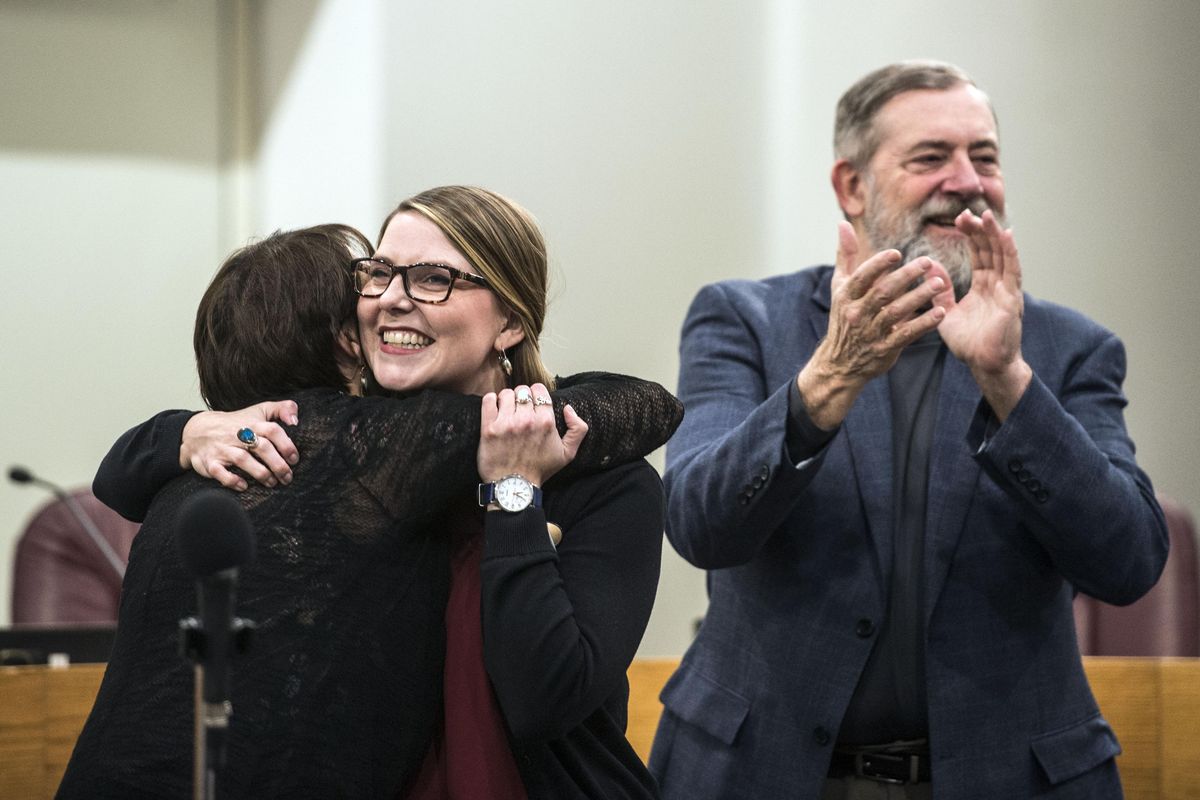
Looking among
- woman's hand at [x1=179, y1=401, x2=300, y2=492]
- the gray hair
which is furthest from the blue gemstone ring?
the gray hair

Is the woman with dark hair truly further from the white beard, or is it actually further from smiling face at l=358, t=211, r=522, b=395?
the white beard

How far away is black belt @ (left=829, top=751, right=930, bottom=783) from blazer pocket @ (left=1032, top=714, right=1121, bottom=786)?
16 cm

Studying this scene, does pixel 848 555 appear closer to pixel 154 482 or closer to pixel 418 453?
pixel 418 453

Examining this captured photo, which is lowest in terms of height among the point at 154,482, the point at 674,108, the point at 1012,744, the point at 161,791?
the point at 1012,744

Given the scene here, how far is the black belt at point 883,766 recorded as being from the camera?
6.53ft

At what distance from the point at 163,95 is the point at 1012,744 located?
3845mm

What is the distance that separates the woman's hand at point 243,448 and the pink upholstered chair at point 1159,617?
2.55 meters

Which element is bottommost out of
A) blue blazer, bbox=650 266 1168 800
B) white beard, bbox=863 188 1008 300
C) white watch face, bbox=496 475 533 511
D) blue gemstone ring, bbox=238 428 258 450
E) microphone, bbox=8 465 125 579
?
microphone, bbox=8 465 125 579

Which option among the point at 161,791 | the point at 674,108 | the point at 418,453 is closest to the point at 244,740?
the point at 161,791

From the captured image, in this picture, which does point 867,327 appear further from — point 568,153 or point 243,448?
point 568,153

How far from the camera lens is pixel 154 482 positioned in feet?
5.29

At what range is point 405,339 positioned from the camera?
1686 mm

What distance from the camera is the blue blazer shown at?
196 cm

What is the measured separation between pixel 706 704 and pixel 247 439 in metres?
0.87
